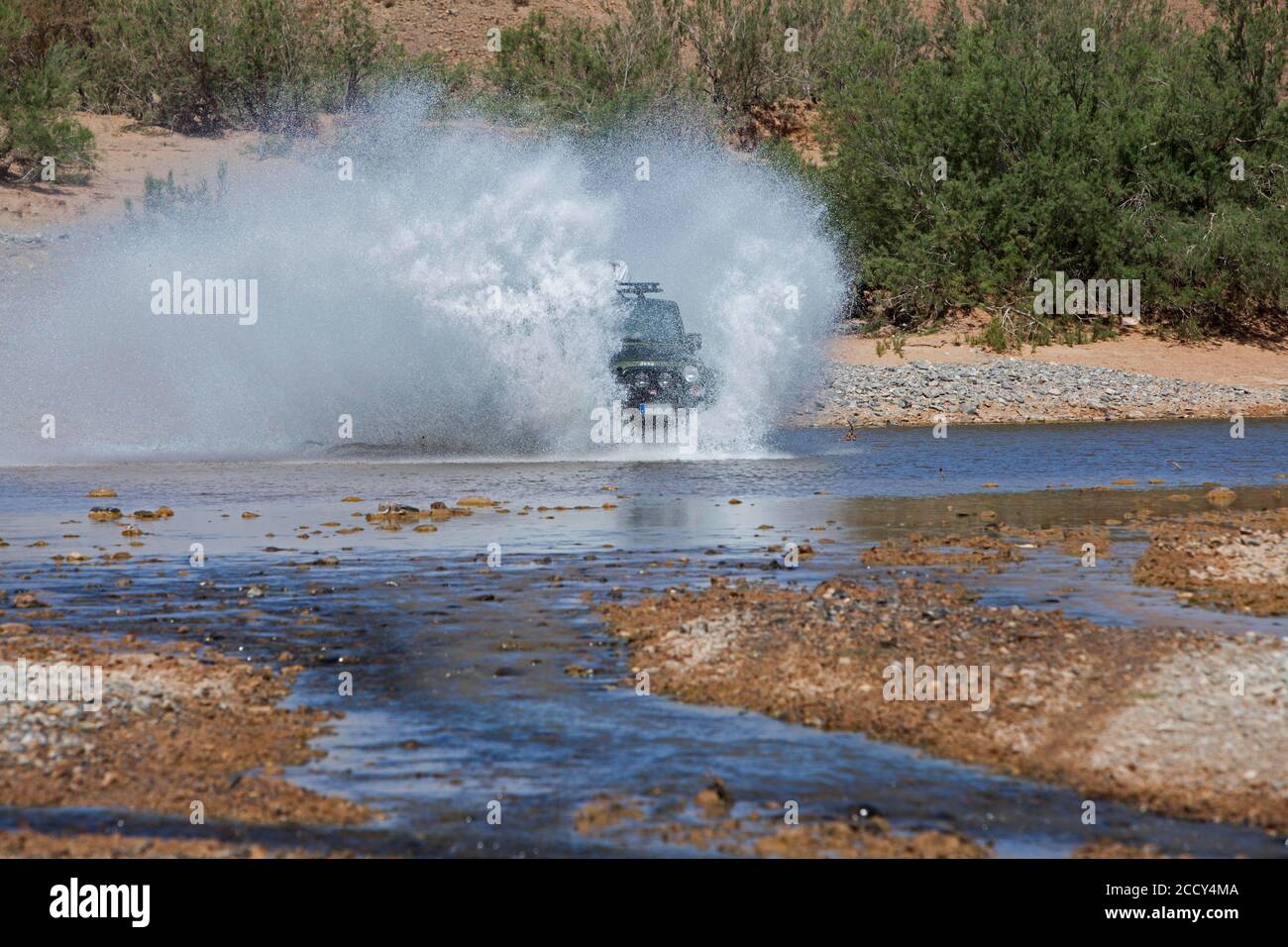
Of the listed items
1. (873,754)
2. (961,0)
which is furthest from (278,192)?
(961,0)

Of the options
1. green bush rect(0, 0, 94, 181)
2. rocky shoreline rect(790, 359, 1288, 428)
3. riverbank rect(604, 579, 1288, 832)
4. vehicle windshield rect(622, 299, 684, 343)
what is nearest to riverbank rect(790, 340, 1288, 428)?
rocky shoreline rect(790, 359, 1288, 428)

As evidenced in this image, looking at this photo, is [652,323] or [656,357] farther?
[652,323]

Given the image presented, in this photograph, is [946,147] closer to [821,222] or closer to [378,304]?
[821,222]

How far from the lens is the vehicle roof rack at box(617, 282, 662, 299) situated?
26.7m

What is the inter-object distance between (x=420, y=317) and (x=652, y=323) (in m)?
3.81

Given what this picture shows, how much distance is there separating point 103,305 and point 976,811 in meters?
28.1

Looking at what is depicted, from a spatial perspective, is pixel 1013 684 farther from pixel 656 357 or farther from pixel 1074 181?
pixel 1074 181

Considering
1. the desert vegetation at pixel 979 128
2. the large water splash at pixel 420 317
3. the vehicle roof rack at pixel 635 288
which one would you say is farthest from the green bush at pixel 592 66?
the vehicle roof rack at pixel 635 288

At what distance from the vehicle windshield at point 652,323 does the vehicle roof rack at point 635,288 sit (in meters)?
0.16

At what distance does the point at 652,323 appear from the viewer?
26.5 metres

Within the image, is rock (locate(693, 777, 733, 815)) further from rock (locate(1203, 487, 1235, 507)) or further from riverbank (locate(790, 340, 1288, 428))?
riverbank (locate(790, 340, 1288, 428))

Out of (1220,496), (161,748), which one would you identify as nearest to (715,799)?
Answer: (161,748)

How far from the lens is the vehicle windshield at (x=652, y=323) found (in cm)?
2625

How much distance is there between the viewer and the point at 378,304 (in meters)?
28.2
